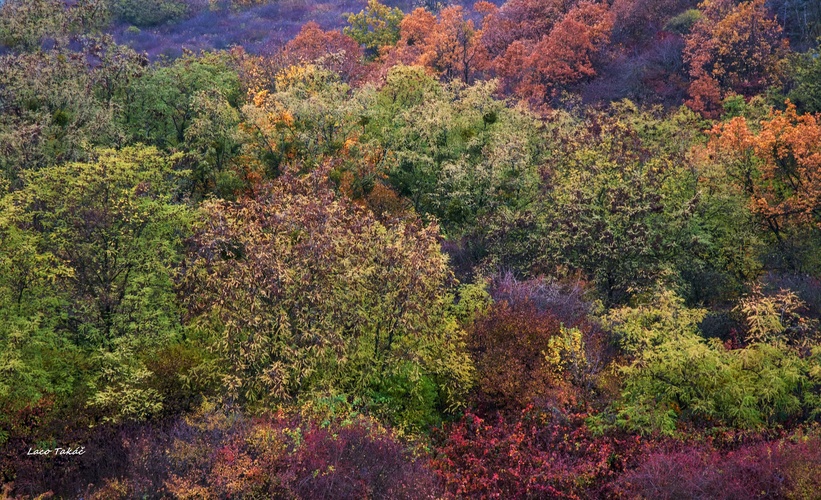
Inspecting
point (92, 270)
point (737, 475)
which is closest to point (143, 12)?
point (92, 270)

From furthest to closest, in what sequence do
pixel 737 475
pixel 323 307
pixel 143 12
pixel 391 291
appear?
pixel 143 12 < pixel 391 291 < pixel 323 307 < pixel 737 475

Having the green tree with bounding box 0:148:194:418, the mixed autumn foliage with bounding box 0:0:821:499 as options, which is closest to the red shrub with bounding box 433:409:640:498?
the mixed autumn foliage with bounding box 0:0:821:499

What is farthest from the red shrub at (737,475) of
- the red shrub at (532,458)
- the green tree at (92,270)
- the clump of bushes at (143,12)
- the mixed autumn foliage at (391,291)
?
the clump of bushes at (143,12)

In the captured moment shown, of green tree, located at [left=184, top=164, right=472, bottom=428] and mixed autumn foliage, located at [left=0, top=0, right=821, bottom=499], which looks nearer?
mixed autumn foliage, located at [left=0, top=0, right=821, bottom=499]

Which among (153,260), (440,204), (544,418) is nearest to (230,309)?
(153,260)

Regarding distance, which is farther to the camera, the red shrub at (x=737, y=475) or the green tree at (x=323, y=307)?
the green tree at (x=323, y=307)

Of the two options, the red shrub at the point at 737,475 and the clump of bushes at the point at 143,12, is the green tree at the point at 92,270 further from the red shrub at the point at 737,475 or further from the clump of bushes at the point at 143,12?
the clump of bushes at the point at 143,12

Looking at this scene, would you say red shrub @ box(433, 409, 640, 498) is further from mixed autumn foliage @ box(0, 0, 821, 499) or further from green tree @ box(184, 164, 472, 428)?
green tree @ box(184, 164, 472, 428)

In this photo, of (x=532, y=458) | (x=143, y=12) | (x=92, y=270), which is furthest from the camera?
(x=143, y=12)

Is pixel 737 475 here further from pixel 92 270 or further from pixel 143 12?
pixel 143 12
